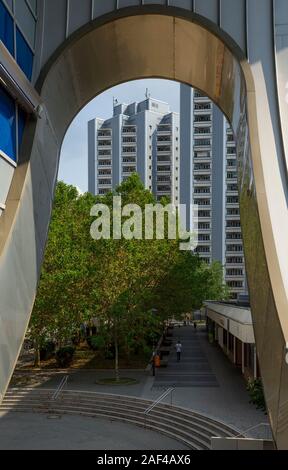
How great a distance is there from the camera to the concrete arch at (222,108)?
29.9 feet

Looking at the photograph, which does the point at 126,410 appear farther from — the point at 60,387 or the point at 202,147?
the point at 202,147

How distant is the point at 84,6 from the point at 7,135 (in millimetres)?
3721

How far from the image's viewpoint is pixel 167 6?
37.6 feet

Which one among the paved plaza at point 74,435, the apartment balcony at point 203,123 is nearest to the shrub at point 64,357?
the paved plaza at point 74,435

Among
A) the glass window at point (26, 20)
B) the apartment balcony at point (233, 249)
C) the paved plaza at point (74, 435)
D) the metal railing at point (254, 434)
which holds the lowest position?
the paved plaza at point (74, 435)

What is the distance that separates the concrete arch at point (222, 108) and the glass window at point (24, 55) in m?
0.33

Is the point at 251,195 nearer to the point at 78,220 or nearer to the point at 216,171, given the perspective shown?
the point at 78,220

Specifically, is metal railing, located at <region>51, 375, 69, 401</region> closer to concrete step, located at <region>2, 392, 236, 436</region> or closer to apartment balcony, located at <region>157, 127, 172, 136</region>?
concrete step, located at <region>2, 392, 236, 436</region>

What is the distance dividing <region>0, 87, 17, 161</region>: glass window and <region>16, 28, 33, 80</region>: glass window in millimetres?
1024

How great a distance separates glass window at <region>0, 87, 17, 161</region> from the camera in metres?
9.78

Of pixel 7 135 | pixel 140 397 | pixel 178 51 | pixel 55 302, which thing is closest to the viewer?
pixel 7 135

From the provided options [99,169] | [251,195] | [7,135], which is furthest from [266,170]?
[99,169]

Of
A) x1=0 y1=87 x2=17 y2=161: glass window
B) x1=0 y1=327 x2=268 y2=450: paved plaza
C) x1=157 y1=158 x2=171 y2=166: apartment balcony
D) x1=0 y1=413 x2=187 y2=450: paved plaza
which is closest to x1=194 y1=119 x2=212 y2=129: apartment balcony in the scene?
x1=157 y1=158 x2=171 y2=166: apartment balcony

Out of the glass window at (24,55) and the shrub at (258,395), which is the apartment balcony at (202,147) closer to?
the shrub at (258,395)
